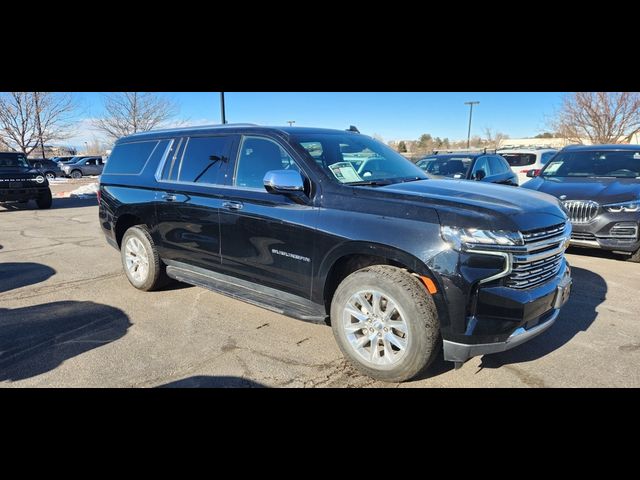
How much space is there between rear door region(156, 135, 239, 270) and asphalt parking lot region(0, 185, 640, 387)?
680mm

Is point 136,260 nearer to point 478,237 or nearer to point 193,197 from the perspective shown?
point 193,197

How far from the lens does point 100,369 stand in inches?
134

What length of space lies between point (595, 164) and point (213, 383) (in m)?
7.58

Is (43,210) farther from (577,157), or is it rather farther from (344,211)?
(577,157)

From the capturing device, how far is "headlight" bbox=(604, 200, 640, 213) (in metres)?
6.16

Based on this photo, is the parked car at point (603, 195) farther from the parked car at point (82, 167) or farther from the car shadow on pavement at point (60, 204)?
the parked car at point (82, 167)

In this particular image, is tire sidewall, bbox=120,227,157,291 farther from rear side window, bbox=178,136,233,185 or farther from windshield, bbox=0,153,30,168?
windshield, bbox=0,153,30,168

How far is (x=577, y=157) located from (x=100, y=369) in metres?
8.28

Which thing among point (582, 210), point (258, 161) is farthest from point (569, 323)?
point (258, 161)

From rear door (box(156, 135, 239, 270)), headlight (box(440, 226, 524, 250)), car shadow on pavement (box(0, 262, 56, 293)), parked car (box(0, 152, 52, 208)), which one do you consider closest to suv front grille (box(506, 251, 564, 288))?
headlight (box(440, 226, 524, 250))

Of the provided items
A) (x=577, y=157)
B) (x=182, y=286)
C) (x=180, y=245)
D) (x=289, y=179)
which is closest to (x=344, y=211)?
(x=289, y=179)

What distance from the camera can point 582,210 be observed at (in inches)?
254
